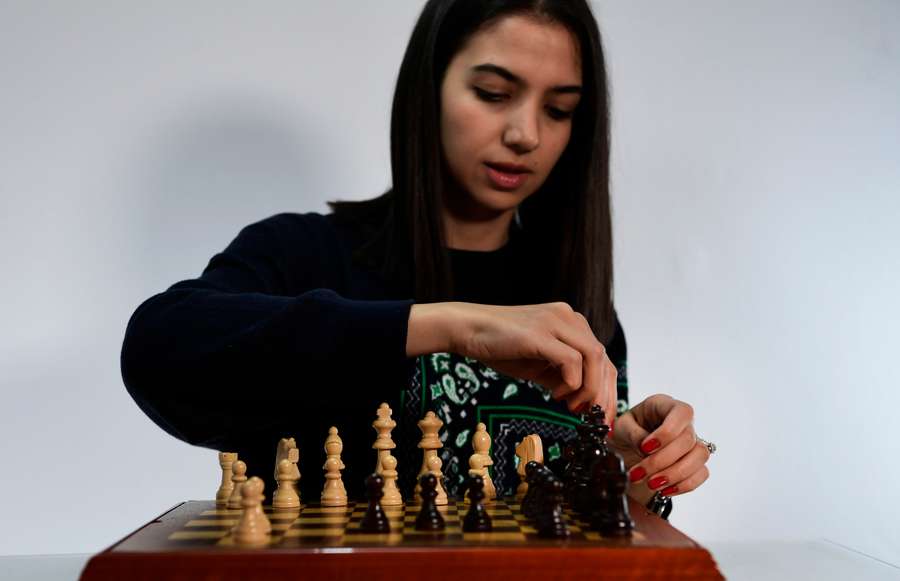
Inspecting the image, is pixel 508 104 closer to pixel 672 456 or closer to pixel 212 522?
pixel 672 456

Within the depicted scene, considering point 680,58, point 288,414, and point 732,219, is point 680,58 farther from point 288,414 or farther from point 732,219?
point 288,414

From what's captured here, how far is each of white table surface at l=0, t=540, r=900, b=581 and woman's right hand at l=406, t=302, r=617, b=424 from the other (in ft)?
1.76

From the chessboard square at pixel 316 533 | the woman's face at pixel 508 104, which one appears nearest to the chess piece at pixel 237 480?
the chessboard square at pixel 316 533

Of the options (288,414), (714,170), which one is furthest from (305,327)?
(714,170)

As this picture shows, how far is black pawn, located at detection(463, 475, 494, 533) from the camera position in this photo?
3.27 ft

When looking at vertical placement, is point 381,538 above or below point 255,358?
below

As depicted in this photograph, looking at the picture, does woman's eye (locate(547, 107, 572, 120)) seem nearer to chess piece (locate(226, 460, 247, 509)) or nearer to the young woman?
the young woman

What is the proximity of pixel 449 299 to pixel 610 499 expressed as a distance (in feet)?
2.55

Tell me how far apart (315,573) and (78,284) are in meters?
1.59

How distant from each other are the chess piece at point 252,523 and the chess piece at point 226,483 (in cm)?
30

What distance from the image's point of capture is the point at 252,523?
36.9 inches

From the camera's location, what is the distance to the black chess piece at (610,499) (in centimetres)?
98

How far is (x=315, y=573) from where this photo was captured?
843mm

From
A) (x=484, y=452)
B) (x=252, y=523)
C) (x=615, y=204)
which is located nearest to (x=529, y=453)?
(x=484, y=452)
